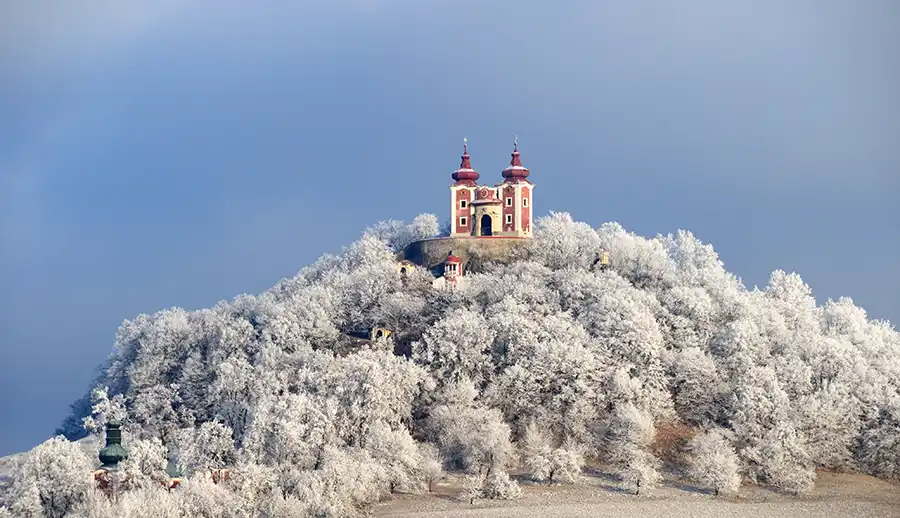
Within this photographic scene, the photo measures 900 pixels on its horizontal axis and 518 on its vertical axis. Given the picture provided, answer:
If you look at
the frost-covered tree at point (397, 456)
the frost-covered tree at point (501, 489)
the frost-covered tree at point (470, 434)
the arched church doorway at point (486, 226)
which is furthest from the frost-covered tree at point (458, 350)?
the arched church doorway at point (486, 226)

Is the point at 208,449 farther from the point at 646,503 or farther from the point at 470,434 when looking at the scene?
the point at 646,503

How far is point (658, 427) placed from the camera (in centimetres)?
9006

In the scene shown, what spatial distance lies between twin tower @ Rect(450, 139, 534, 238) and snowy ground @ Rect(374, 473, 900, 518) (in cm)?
2510

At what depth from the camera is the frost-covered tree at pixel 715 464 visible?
276 ft

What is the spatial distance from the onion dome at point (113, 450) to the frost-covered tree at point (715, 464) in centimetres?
2881

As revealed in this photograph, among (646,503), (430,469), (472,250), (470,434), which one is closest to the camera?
(646,503)

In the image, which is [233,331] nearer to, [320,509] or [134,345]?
[134,345]

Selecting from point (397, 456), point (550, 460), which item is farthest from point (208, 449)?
point (550, 460)

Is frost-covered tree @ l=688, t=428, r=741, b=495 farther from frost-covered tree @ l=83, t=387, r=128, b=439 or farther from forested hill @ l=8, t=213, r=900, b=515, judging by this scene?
frost-covered tree @ l=83, t=387, r=128, b=439

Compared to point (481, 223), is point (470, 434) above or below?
below

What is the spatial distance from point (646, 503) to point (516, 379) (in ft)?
36.7

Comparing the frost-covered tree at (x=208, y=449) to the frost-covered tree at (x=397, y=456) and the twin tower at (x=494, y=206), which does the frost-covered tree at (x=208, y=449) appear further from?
the twin tower at (x=494, y=206)

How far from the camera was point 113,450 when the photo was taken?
84125 mm

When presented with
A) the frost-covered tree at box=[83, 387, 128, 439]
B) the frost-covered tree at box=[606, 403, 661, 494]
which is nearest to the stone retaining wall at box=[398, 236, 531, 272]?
the frost-covered tree at box=[606, 403, 661, 494]
